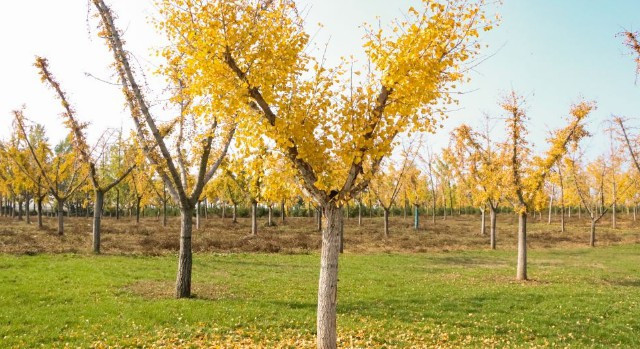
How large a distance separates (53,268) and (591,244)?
36.1m

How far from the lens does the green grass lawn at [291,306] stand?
9.12 metres

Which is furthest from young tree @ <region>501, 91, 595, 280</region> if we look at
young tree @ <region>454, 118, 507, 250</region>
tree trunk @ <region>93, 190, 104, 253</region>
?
tree trunk @ <region>93, 190, 104, 253</region>

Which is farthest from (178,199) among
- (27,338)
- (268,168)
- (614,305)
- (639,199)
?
(639,199)

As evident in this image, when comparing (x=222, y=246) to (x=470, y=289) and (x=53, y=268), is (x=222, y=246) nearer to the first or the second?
(x=53, y=268)

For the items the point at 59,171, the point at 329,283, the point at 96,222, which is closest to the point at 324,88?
the point at 329,283

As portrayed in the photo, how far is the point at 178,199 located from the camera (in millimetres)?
13000

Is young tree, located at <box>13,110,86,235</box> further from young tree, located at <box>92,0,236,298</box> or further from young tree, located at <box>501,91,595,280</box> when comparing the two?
young tree, located at <box>501,91,595,280</box>

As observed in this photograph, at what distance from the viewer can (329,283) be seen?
298 inches

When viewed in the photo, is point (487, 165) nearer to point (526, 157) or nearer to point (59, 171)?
point (526, 157)

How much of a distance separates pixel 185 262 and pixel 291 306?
341cm

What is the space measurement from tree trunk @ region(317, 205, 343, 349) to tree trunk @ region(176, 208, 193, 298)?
20.6ft

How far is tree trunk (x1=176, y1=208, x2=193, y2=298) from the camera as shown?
41.1ft

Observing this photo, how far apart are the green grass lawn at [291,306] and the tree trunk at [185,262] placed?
52cm

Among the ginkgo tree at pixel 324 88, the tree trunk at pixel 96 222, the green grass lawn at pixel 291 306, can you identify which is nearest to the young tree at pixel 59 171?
the tree trunk at pixel 96 222
